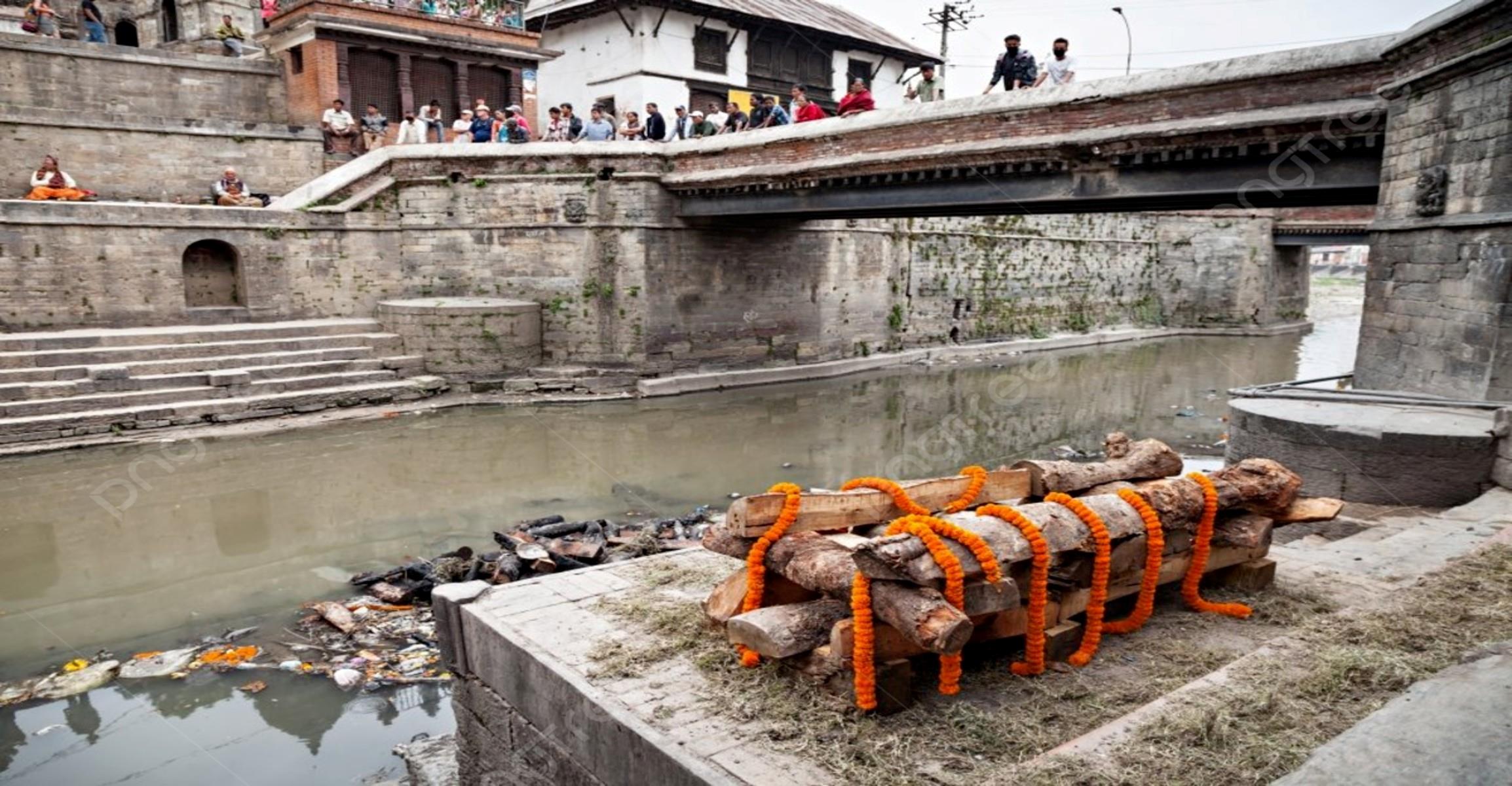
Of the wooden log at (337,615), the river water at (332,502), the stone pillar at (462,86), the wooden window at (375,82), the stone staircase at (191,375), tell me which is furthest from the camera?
the stone pillar at (462,86)

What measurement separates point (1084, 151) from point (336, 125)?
15.7m

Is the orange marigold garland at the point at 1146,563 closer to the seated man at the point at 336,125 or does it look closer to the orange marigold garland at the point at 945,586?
the orange marigold garland at the point at 945,586

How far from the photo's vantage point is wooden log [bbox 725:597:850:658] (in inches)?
136

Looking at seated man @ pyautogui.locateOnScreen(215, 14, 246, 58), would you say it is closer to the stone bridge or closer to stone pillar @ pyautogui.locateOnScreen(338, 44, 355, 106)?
stone pillar @ pyautogui.locateOnScreen(338, 44, 355, 106)

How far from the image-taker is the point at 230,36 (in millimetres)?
21812

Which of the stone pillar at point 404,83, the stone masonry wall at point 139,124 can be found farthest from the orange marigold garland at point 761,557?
the stone pillar at point 404,83

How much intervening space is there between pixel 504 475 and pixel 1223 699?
31.2 ft

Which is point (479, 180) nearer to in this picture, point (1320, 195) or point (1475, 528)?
point (1320, 195)

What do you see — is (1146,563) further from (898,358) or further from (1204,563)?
(898,358)

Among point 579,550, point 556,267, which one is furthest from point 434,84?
point 579,550

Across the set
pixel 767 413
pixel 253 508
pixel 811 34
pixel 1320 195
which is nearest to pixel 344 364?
pixel 253 508

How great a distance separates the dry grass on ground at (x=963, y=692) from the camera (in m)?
3.13

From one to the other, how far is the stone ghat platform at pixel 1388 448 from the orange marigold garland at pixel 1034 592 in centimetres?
485

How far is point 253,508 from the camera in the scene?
979 centimetres
